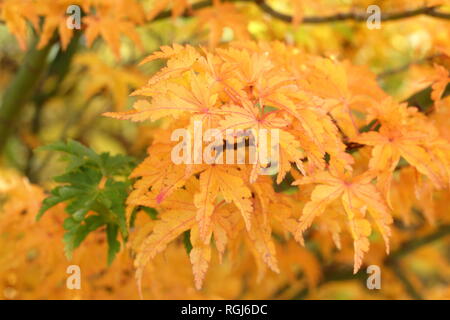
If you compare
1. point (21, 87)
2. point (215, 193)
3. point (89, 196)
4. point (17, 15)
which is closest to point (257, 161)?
point (215, 193)

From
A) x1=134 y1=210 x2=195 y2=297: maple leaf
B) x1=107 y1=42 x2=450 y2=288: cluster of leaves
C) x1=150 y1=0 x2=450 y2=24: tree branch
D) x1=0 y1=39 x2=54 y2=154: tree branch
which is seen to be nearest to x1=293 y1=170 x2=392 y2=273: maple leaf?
x1=107 y1=42 x2=450 y2=288: cluster of leaves

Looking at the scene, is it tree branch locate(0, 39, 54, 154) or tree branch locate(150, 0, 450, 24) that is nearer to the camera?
tree branch locate(150, 0, 450, 24)

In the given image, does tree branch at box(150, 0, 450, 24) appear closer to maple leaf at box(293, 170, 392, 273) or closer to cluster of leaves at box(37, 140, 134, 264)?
cluster of leaves at box(37, 140, 134, 264)

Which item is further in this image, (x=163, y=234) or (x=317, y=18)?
(x=317, y=18)

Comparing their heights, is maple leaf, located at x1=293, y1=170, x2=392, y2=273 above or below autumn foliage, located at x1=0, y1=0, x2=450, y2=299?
below

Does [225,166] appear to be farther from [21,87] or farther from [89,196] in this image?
[21,87]

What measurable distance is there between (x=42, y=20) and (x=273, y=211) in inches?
45.9

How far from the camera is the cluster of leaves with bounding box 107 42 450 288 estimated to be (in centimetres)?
94

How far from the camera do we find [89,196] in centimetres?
118

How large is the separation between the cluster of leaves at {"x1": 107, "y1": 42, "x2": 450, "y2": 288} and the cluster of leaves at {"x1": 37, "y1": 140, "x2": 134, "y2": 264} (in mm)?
138

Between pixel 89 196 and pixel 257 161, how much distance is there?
436mm

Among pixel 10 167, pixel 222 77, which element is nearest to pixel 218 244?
pixel 222 77

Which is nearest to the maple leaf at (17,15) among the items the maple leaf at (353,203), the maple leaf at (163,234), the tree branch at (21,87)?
the tree branch at (21,87)
